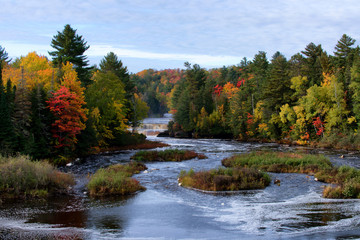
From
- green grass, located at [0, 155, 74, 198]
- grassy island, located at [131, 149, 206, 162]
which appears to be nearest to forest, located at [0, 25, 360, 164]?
grassy island, located at [131, 149, 206, 162]

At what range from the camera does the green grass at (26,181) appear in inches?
800

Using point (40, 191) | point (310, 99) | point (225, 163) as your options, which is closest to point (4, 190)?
point (40, 191)

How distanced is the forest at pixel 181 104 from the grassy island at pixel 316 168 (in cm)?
1865

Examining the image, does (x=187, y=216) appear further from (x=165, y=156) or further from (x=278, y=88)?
(x=278, y=88)

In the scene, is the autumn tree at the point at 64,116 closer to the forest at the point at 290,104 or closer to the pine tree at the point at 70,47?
the pine tree at the point at 70,47

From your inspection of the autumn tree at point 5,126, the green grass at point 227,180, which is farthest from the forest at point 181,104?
the green grass at point 227,180

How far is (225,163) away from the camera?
33.2 meters

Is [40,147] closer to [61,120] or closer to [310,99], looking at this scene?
[61,120]

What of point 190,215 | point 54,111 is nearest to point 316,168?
point 190,215

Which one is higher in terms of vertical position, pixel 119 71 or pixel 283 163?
pixel 119 71

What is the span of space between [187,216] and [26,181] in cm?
1054

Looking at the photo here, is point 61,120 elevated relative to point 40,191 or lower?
elevated

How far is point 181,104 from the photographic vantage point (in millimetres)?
91125

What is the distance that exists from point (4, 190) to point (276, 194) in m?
16.6
